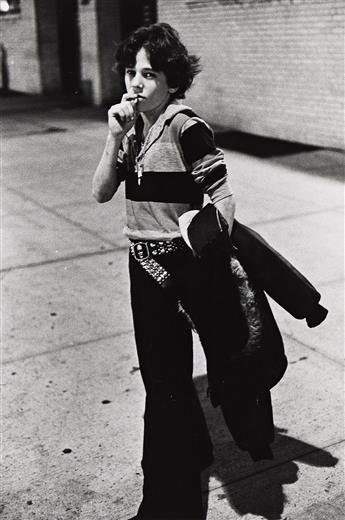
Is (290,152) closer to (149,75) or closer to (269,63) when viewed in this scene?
(269,63)

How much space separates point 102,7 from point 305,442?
50.3 ft

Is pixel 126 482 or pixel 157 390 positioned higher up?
pixel 157 390

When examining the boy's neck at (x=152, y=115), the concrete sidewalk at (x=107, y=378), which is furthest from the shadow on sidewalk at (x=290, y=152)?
the boy's neck at (x=152, y=115)

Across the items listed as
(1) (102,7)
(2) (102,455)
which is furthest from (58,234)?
(1) (102,7)

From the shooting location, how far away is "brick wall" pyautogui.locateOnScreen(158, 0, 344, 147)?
1119 centimetres

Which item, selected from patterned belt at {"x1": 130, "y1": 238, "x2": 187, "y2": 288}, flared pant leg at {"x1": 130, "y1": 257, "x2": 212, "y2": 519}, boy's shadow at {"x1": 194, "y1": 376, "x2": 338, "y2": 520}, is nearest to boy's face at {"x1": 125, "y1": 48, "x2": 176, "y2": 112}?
patterned belt at {"x1": 130, "y1": 238, "x2": 187, "y2": 288}

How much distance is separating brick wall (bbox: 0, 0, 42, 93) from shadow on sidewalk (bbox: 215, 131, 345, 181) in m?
9.28

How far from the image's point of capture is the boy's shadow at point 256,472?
322 centimetres

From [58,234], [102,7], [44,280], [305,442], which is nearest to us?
[305,442]

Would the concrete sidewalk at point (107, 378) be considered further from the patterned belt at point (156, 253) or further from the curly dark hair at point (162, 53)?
the curly dark hair at point (162, 53)

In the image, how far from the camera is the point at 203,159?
288cm

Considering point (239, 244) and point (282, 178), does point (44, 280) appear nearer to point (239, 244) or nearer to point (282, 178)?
point (239, 244)

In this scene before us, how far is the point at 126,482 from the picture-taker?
11.2ft

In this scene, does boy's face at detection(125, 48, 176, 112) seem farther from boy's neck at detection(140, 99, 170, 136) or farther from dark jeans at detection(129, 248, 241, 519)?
dark jeans at detection(129, 248, 241, 519)
